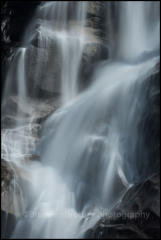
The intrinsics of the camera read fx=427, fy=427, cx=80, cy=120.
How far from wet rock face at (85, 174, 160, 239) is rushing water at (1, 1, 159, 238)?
1.06 m

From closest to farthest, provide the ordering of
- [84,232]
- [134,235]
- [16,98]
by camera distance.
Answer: [134,235] → [84,232] → [16,98]

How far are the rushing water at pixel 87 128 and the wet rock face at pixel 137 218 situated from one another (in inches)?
41.6

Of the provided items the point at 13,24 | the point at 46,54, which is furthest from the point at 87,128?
the point at 13,24

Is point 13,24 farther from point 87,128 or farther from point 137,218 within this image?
point 137,218

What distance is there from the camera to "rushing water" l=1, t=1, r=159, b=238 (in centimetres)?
1050

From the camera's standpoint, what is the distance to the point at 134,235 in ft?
25.6

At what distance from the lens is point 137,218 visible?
7.98 metres

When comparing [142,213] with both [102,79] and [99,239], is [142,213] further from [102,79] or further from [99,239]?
[102,79]

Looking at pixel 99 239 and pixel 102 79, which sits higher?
pixel 102 79

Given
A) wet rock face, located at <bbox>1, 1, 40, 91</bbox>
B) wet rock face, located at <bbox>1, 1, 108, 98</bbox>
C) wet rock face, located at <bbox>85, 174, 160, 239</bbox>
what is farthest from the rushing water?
wet rock face, located at <bbox>85, 174, 160, 239</bbox>

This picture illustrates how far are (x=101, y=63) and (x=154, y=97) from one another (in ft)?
17.8

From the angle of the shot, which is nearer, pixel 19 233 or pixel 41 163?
pixel 19 233

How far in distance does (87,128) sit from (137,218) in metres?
5.02

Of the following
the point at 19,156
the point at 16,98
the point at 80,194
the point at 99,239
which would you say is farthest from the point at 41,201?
the point at 16,98
